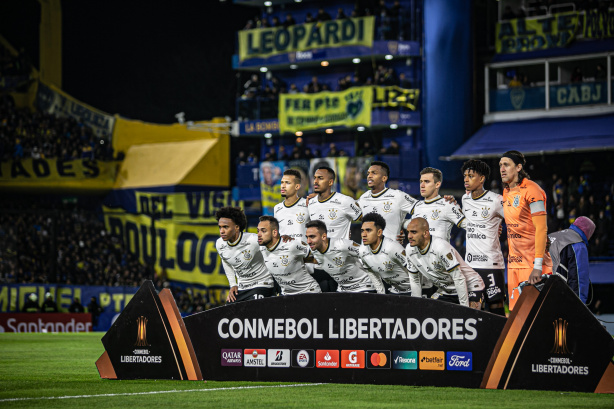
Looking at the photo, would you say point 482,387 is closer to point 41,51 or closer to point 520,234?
point 520,234

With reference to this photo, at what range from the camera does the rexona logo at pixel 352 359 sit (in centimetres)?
1131

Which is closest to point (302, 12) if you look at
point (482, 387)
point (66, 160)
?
point (66, 160)

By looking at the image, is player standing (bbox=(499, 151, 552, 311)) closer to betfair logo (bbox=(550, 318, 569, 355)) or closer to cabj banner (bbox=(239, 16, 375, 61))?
betfair logo (bbox=(550, 318, 569, 355))

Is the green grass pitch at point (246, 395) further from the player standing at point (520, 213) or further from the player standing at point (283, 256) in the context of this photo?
the player standing at point (520, 213)

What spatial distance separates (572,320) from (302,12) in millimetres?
35684

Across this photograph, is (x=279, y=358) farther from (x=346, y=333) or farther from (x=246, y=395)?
(x=246, y=395)

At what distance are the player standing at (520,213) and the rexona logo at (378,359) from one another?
186 centimetres

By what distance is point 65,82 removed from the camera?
50.3 meters

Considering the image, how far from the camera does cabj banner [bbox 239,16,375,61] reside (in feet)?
132

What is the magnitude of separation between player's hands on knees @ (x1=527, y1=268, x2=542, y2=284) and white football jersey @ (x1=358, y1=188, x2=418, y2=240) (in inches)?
111

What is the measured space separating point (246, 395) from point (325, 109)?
31368 millimetres

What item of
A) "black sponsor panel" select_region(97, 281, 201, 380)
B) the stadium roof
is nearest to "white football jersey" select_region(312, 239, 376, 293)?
"black sponsor panel" select_region(97, 281, 201, 380)

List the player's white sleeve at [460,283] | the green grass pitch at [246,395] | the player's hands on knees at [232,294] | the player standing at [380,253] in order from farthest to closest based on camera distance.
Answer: the player's hands on knees at [232,294] → the player standing at [380,253] → the player's white sleeve at [460,283] → the green grass pitch at [246,395]

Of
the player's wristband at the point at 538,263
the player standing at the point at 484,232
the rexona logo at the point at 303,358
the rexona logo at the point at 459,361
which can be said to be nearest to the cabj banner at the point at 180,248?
the player standing at the point at 484,232
